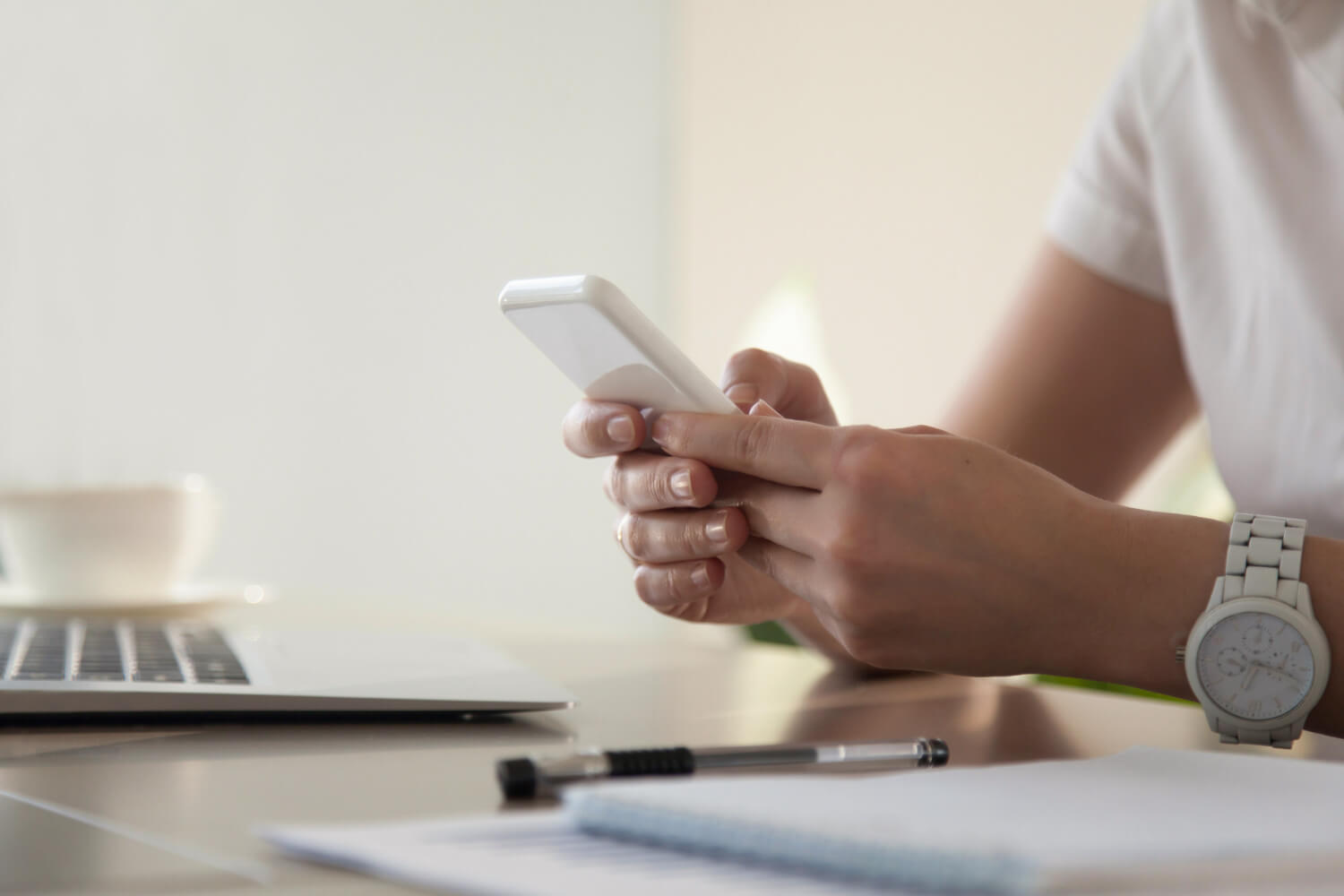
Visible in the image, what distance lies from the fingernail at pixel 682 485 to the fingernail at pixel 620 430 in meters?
0.03

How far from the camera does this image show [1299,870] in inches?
12.5

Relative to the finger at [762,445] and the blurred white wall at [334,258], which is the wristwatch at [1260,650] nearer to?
the finger at [762,445]

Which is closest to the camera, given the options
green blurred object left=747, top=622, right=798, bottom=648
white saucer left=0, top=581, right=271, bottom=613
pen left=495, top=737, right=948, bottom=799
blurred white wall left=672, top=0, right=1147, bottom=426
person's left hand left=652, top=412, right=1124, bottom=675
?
pen left=495, top=737, right=948, bottom=799

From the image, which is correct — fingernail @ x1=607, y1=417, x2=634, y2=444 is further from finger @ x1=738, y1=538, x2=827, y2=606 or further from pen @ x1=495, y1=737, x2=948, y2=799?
pen @ x1=495, y1=737, x2=948, y2=799

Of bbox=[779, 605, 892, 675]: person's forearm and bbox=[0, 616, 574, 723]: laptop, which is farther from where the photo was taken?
bbox=[779, 605, 892, 675]: person's forearm

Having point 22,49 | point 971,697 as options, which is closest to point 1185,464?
point 971,697

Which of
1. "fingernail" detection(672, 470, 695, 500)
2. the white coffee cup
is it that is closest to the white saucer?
the white coffee cup

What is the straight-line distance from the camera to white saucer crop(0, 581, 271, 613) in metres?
1.01

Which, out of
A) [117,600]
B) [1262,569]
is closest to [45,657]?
[117,600]

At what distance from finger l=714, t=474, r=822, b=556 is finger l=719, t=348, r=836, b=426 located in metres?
0.14

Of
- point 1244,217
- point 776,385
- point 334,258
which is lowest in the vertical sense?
point 776,385

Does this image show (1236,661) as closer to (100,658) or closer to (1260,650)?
(1260,650)

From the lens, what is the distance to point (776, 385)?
803mm

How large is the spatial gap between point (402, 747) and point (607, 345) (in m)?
0.18
